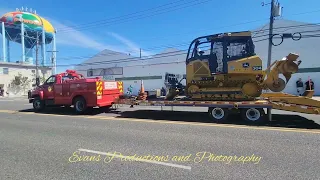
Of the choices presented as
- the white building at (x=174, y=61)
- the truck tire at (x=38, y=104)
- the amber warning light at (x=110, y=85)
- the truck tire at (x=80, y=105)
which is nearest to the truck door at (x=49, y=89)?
the truck tire at (x=38, y=104)

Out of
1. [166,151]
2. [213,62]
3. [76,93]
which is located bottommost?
[166,151]

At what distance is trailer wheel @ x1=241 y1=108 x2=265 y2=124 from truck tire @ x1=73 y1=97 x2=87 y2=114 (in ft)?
24.8

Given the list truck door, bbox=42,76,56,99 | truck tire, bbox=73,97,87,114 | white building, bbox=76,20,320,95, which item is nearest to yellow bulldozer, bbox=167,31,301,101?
truck tire, bbox=73,97,87,114

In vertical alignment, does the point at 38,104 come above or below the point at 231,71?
below

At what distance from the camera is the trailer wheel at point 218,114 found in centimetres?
947

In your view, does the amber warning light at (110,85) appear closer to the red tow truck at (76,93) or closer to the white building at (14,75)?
the red tow truck at (76,93)

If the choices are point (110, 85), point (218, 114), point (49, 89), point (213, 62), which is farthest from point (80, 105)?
point (218, 114)

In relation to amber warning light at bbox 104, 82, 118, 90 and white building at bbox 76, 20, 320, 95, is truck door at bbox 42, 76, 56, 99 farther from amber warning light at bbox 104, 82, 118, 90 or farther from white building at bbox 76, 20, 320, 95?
white building at bbox 76, 20, 320, 95

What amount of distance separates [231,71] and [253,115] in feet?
6.12

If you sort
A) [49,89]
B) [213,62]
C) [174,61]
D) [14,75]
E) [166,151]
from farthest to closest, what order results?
[14,75] → [174,61] → [49,89] → [213,62] → [166,151]

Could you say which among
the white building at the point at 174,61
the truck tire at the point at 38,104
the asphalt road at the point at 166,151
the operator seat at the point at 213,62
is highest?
the white building at the point at 174,61

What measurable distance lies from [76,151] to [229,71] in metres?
6.39

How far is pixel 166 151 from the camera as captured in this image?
5887 mm

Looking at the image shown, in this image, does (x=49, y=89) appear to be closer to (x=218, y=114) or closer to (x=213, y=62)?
(x=213, y=62)
